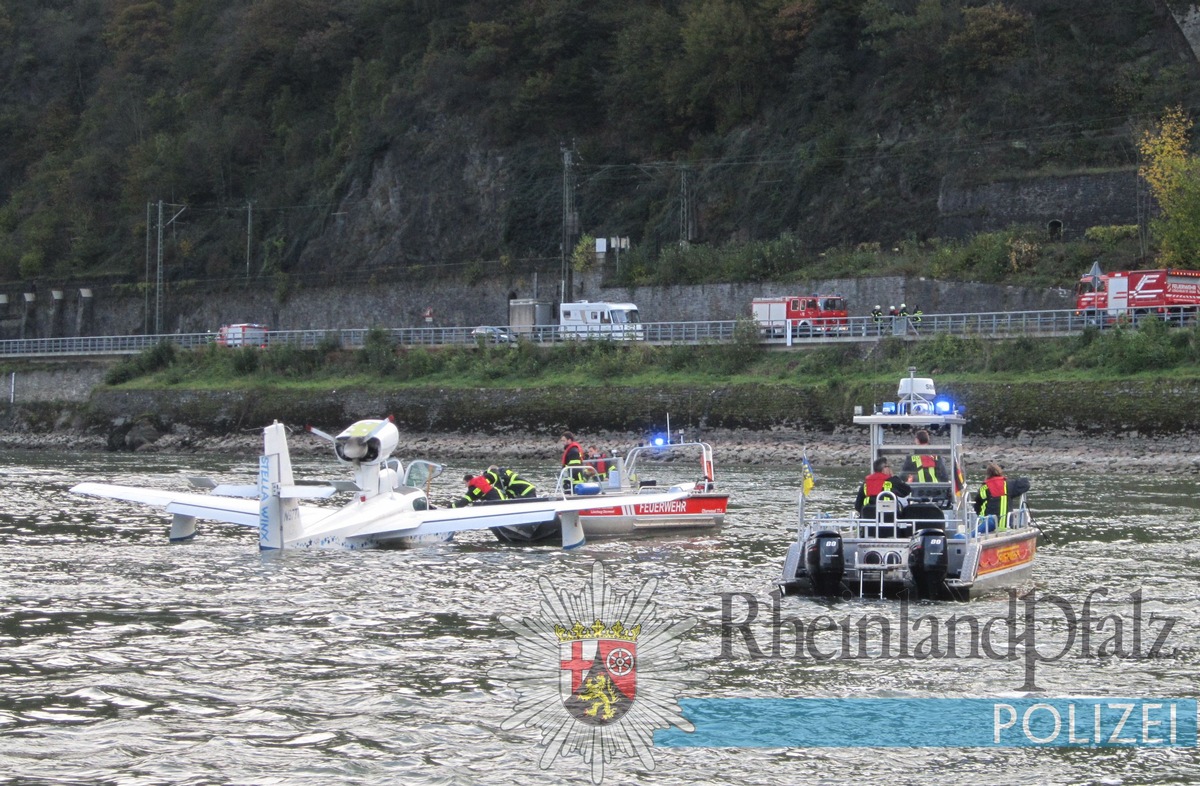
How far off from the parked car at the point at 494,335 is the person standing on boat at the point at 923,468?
44.8m

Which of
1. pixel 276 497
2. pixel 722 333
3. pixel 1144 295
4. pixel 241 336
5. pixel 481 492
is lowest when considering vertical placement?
pixel 481 492

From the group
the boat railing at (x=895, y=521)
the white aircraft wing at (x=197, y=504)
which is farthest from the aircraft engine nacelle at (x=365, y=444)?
the boat railing at (x=895, y=521)

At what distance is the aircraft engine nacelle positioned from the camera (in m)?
24.8

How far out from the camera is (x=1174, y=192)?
59250 millimetres

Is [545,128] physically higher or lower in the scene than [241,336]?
higher

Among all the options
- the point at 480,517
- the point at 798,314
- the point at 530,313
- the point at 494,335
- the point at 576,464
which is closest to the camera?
the point at 480,517

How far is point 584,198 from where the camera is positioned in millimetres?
87875

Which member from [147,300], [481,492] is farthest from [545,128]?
[481,492]

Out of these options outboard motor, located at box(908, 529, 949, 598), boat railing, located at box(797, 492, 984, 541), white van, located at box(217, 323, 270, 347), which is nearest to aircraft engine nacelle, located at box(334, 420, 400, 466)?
boat railing, located at box(797, 492, 984, 541)

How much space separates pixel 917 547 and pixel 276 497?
10.1 meters

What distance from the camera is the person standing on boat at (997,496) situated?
21.2m

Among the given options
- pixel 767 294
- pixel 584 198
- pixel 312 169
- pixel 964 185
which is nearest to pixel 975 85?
pixel 964 185

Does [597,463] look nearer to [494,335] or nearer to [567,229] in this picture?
[494,335]

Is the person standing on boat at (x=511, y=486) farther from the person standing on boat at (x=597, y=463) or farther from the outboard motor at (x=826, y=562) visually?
the outboard motor at (x=826, y=562)
